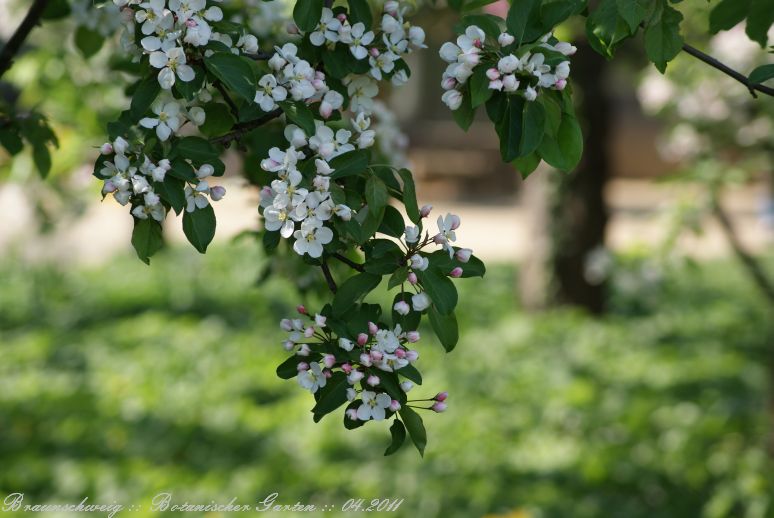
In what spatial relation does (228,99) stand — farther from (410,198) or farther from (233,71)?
(410,198)

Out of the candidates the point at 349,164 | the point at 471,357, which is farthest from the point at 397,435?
the point at 471,357

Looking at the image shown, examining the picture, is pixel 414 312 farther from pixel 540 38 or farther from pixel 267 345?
pixel 267 345

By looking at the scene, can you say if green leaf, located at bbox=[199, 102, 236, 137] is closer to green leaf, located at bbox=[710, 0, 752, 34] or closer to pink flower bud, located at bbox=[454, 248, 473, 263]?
pink flower bud, located at bbox=[454, 248, 473, 263]

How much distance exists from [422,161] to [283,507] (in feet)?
46.6

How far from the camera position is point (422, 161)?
17.7 metres

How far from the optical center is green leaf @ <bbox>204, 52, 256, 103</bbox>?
4.47ft

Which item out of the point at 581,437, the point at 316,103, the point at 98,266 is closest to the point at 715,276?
the point at 581,437

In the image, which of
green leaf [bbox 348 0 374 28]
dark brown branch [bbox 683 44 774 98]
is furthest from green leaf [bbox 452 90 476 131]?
dark brown branch [bbox 683 44 774 98]

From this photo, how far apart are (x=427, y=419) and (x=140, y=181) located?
11.6 ft

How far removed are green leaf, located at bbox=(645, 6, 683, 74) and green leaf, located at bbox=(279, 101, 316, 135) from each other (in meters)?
0.50

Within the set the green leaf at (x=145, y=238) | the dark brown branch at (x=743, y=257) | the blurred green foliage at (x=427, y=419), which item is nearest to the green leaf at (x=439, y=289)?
the green leaf at (x=145, y=238)

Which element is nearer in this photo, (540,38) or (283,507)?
(540,38)

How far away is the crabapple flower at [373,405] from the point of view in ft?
4.41

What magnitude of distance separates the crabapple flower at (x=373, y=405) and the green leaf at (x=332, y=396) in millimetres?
27
